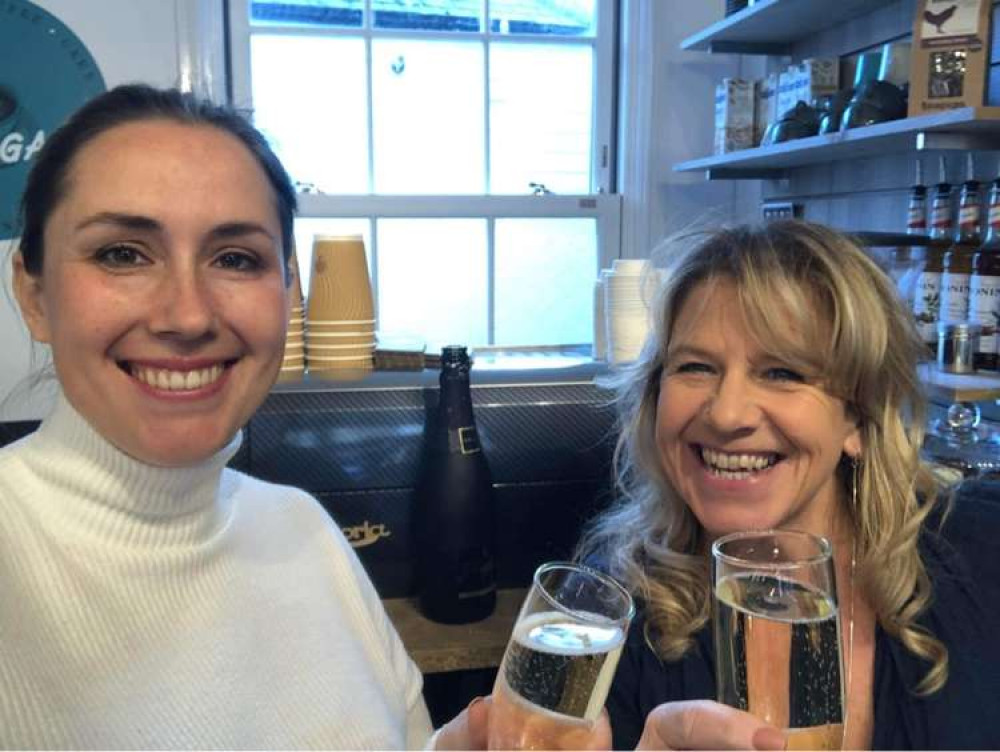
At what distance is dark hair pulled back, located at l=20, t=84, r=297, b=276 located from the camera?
2.96ft

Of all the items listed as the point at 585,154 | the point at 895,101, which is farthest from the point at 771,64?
the point at 895,101

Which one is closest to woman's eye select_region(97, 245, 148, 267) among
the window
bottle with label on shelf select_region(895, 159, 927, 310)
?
bottle with label on shelf select_region(895, 159, 927, 310)

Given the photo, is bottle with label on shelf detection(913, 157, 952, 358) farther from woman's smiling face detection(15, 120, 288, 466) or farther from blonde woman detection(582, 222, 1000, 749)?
woman's smiling face detection(15, 120, 288, 466)

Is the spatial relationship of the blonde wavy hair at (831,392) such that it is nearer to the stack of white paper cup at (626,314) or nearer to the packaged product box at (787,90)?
the stack of white paper cup at (626,314)

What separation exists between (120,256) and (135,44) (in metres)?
2.10

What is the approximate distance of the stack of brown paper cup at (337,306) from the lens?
5.02 ft

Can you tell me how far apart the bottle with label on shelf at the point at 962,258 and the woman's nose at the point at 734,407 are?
93 centimetres

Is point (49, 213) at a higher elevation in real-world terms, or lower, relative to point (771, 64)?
lower

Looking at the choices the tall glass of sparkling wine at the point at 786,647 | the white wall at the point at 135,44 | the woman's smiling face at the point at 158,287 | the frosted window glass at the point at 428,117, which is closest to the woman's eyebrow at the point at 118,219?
the woman's smiling face at the point at 158,287

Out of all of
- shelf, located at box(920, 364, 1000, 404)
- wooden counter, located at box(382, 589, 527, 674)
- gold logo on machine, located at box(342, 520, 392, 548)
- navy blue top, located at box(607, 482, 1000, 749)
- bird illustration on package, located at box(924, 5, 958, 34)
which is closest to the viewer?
navy blue top, located at box(607, 482, 1000, 749)

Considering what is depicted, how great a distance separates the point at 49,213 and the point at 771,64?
2571mm

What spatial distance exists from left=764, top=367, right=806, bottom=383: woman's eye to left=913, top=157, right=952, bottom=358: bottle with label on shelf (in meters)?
0.81

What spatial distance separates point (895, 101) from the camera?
197 centimetres

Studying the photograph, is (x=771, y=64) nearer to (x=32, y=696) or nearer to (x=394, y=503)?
(x=394, y=503)
